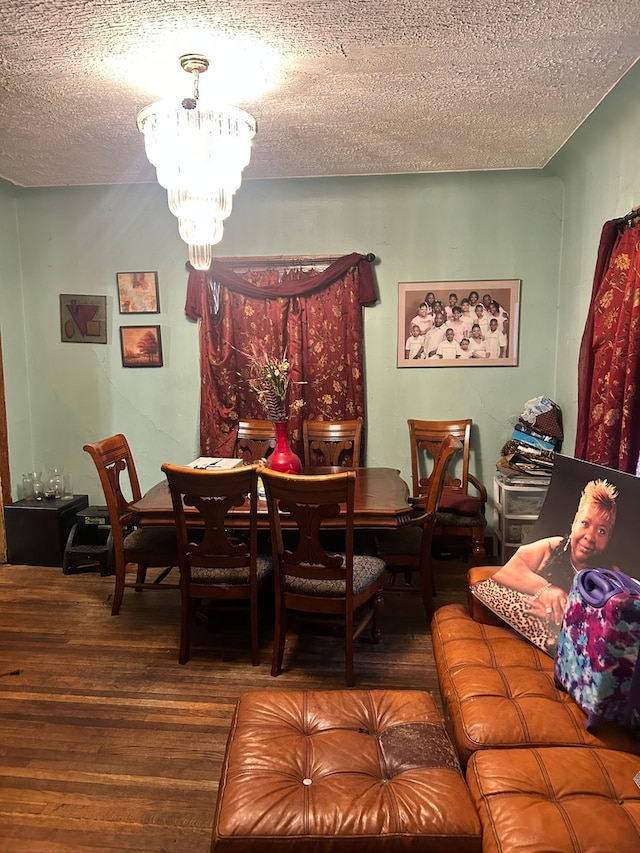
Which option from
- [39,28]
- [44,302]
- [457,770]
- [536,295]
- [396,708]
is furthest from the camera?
[44,302]

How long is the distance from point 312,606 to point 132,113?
2.54 m

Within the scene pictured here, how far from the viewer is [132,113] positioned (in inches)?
108

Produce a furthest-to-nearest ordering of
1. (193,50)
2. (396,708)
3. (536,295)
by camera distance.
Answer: (536,295)
(193,50)
(396,708)

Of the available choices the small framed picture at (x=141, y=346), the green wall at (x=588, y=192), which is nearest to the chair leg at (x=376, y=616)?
the green wall at (x=588, y=192)

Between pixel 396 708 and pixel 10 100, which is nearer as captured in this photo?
pixel 396 708

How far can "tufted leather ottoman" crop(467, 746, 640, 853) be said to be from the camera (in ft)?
3.78

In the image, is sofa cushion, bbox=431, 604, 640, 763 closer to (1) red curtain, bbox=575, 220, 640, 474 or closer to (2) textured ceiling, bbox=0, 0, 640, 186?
(1) red curtain, bbox=575, 220, 640, 474

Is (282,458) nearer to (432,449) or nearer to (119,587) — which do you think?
(119,587)

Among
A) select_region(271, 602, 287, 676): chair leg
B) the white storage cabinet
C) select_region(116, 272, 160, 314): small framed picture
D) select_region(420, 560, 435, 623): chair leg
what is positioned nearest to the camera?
select_region(271, 602, 287, 676): chair leg

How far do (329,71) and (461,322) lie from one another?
80.3 inches

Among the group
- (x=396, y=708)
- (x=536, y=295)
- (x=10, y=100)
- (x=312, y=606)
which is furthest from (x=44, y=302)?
(x=396, y=708)

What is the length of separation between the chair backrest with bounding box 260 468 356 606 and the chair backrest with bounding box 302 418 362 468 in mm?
1275

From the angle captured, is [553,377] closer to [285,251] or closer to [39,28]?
[285,251]

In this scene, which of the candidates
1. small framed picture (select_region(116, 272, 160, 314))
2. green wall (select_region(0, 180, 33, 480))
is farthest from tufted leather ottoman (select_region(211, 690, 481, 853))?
green wall (select_region(0, 180, 33, 480))
